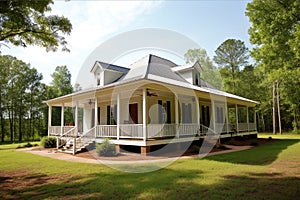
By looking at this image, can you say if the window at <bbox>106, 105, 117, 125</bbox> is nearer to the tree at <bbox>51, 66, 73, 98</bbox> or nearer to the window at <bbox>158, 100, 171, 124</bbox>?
the window at <bbox>158, 100, 171, 124</bbox>

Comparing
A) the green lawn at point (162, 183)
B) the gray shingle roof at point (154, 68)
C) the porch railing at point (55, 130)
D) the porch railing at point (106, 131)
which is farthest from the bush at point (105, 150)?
the porch railing at point (55, 130)

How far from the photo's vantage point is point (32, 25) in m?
7.94

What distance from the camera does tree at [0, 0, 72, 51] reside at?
6.37 meters

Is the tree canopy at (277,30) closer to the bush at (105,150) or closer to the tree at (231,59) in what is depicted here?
the bush at (105,150)

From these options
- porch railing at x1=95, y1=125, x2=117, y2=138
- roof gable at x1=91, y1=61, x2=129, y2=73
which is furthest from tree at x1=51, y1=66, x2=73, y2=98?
porch railing at x1=95, y1=125, x2=117, y2=138

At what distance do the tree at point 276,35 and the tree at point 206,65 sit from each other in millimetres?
19876

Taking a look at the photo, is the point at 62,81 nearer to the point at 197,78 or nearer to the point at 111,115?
the point at 111,115

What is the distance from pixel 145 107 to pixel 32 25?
19.4 feet

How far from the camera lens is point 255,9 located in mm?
12875

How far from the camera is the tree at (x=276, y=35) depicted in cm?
1146

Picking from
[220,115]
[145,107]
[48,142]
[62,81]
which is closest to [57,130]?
[48,142]

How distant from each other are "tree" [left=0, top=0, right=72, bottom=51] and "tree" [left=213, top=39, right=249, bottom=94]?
29.9 metres

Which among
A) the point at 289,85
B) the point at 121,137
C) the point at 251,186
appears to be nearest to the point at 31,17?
the point at 121,137

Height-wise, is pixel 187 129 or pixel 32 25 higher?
pixel 32 25
